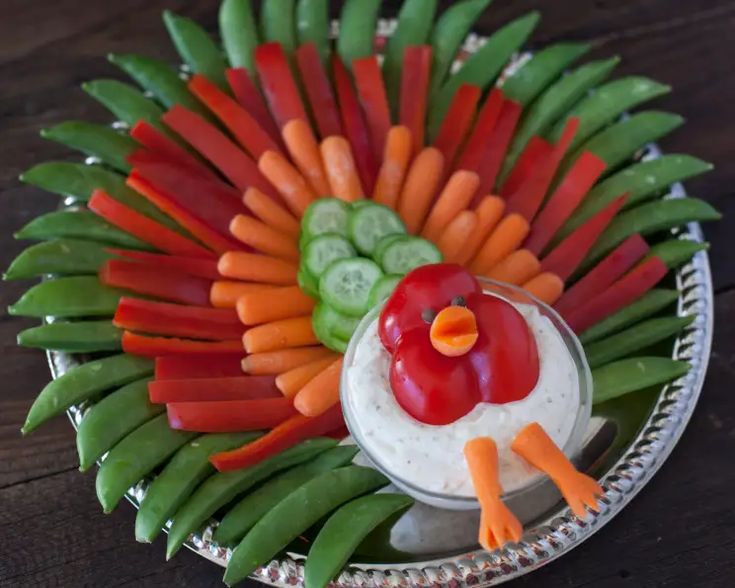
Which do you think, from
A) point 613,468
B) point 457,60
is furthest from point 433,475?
point 457,60

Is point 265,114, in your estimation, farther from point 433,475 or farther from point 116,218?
point 433,475

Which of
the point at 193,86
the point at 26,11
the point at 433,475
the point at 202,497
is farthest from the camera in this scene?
the point at 26,11

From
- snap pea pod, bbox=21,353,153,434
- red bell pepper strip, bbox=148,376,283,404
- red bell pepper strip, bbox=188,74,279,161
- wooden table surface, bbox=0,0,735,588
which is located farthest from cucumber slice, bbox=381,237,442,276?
wooden table surface, bbox=0,0,735,588

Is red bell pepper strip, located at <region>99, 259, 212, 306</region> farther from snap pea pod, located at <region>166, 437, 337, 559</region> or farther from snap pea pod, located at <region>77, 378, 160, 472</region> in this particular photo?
snap pea pod, located at <region>166, 437, 337, 559</region>

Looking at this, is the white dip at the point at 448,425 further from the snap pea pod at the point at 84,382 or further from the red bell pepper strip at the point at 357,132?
the red bell pepper strip at the point at 357,132

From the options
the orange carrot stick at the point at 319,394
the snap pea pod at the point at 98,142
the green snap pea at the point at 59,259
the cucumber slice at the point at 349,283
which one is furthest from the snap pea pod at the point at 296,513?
the snap pea pod at the point at 98,142
